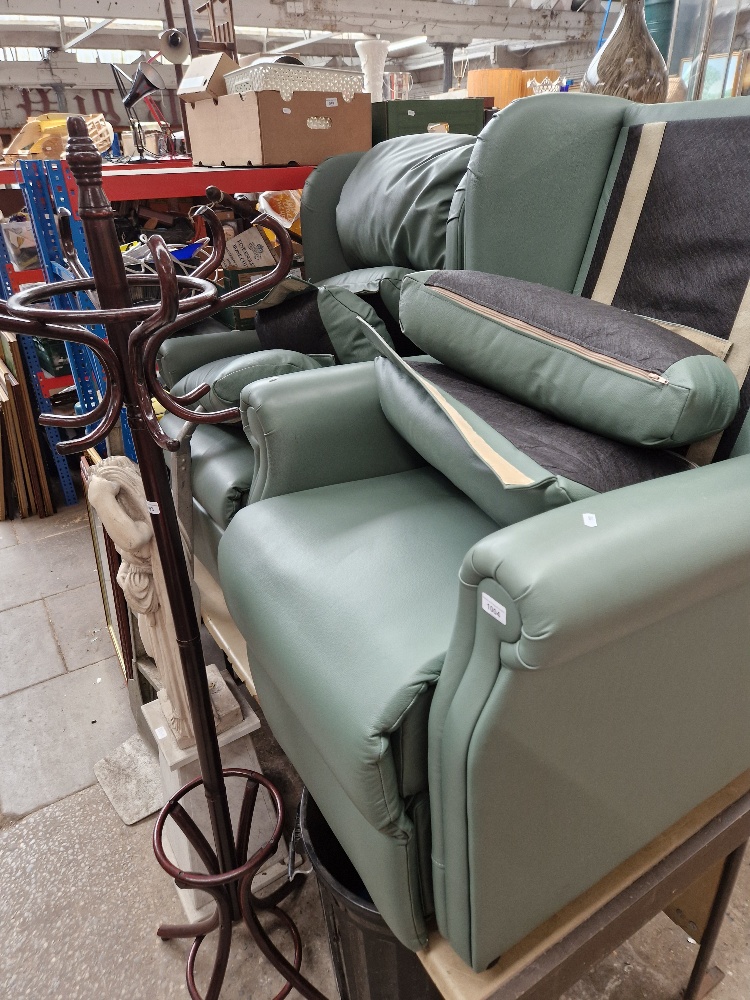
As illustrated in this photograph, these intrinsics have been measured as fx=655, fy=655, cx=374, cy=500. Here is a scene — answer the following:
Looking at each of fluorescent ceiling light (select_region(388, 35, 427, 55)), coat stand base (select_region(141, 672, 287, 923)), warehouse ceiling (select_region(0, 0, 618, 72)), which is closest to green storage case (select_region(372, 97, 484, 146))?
coat stand base (select_region(141, 672, 287, 923))

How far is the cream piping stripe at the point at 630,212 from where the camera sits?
1.05m

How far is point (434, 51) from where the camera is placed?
331 inches

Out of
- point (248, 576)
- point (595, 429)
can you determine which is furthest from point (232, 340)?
point (595, 429)

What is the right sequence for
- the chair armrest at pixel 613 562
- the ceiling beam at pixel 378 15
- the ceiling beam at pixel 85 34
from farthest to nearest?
the ceiling beam at pixel 85 34 < the ceiling beam at pixel 378 15 < the chair armrest at pixel 613 562

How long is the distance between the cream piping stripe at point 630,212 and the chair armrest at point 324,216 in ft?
3.03

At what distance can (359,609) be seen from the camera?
758 millimetres

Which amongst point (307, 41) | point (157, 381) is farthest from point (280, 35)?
point (157, 381)

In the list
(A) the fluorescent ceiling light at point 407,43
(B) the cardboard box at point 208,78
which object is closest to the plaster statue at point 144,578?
(B) the cardboard box at point 208,78

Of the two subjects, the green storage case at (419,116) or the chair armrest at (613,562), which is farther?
the green storage case at (419,116)

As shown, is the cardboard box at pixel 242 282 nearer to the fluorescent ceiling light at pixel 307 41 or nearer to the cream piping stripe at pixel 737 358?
the cream piping stripe at pixel 737 358

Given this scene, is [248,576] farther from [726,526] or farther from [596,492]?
[726,526]

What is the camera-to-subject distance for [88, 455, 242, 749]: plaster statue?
3.30 ft

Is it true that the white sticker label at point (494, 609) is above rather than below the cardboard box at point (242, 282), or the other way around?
above

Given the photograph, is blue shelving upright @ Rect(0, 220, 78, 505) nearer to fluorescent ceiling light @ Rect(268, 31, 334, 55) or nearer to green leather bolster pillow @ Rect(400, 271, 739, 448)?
green leather bolster pillow @ Rect(400, 271, 739, 448)
